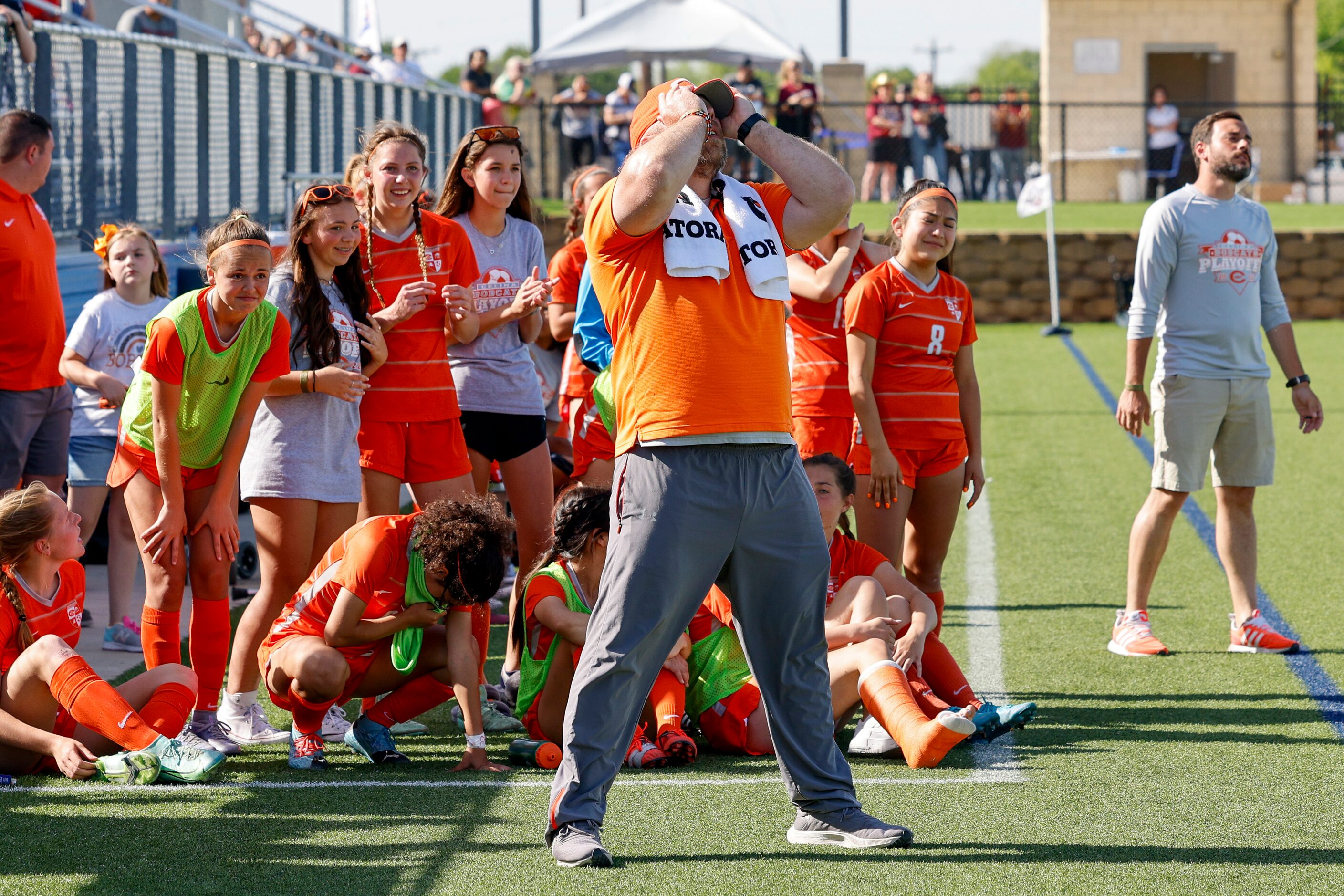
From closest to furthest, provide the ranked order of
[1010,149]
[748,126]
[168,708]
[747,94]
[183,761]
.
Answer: [748,126]
[183,761]
[168,708]
[747,94]
[1010,149]

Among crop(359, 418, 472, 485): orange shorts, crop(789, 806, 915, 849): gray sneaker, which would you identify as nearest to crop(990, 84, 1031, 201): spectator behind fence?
crop(359, 418, 472, 485): orange shorts

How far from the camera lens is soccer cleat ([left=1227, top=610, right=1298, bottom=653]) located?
5969 mm

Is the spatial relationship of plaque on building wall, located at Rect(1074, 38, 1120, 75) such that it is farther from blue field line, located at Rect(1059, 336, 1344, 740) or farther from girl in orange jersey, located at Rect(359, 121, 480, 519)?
girl in orange jersey, located at Rect(359, 121, 480, 519)

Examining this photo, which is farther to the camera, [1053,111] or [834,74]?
[1053,111]

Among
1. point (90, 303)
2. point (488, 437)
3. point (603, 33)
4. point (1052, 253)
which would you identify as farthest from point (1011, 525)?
point (603, 33)

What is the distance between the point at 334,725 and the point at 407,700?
34 cm

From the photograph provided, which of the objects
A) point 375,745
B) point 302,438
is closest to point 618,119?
point 302,438

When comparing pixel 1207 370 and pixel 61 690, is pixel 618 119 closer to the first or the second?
pixel 1207 370

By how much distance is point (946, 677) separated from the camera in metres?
4.95

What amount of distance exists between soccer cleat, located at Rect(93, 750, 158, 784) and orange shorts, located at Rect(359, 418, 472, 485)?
1353 mm

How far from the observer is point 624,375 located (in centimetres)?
368

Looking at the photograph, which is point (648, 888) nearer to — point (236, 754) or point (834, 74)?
point (236, 754)

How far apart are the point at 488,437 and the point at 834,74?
79.5 feet

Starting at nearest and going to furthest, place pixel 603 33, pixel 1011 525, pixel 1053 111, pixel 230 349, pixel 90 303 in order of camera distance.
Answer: pixel 230 349 < pixel 90 303 < pixel 1011 525 < pixel 603 33 < pixel 1053 111
